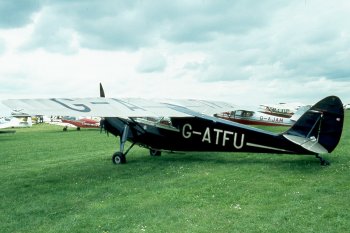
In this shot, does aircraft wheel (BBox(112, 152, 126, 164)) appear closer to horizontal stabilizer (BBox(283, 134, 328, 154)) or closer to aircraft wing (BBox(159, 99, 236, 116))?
aircraft wing (BBox(159, 99, 236, 116))

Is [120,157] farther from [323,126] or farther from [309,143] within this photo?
[323,126]

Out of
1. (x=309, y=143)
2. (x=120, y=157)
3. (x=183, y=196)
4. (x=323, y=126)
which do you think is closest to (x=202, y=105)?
(x=120, y=157)

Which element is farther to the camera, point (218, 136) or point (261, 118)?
point (261, 118)

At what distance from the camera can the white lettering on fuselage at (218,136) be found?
9.88 meters

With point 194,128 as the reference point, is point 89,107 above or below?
above

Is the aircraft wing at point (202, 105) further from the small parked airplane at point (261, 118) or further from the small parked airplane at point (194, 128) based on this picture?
the small parked airplane at point (261, 118)

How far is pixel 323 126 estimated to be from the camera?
28.4 feet

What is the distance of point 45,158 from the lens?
44.1 feet

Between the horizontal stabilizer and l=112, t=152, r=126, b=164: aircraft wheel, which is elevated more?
the horizontal stabilizer

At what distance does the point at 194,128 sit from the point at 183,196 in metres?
4.19

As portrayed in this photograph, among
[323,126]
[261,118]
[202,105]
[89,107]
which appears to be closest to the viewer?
[323,126]

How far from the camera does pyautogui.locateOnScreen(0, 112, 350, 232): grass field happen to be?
5.23m

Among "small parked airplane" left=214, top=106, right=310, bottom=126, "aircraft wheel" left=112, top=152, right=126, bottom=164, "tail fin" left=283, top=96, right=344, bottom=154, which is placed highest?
"tail fin" left=283, top=96, right=344, bottom=154

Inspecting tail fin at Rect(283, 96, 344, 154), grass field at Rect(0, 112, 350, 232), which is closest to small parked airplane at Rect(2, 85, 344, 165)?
tail fin at Rect(283, 96, 344, 154)
